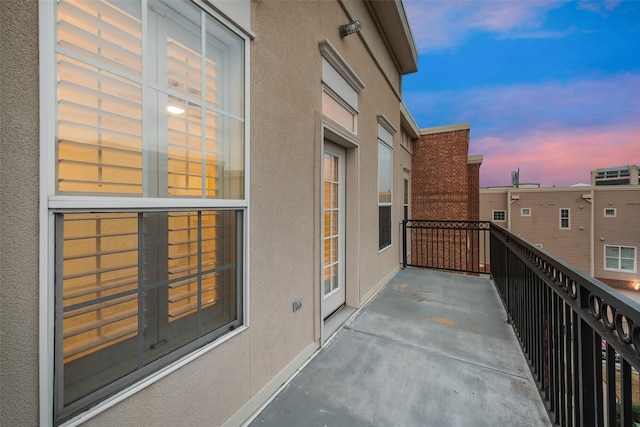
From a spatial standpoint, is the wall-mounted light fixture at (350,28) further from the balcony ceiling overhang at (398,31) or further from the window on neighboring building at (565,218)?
the window on neighboring building at (565,218)

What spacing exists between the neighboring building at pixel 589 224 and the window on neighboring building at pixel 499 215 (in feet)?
1.40

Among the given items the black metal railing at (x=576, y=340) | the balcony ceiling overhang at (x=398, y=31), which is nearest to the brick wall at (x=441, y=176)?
the balcony ceiling overhang at (x=398, y=31)

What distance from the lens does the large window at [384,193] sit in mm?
4598

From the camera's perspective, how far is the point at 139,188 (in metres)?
1.19

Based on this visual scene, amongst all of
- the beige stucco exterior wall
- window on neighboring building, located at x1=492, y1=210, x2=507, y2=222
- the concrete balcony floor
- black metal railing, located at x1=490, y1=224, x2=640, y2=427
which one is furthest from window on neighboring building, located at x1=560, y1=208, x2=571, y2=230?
black metal railing, located at x1=490, y1=224, x2=640, y2=427

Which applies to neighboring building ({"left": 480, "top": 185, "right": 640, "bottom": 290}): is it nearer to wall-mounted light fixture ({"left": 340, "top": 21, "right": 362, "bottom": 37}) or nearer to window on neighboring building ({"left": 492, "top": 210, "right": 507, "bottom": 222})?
window on neighboring building ({"left": 492, "top": 210, "right": 507, "bottom": 222})

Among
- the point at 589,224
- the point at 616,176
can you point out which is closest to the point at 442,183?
the point at 589,224

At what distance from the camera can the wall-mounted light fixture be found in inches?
116

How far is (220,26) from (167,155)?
0.91 m

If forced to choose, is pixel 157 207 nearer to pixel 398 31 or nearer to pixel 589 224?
pixel 398 31

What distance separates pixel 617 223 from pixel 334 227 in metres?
16.9

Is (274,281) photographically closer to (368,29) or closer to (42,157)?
(42,157)

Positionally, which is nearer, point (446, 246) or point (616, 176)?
point (446, 246)

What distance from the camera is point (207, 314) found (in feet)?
5.11
